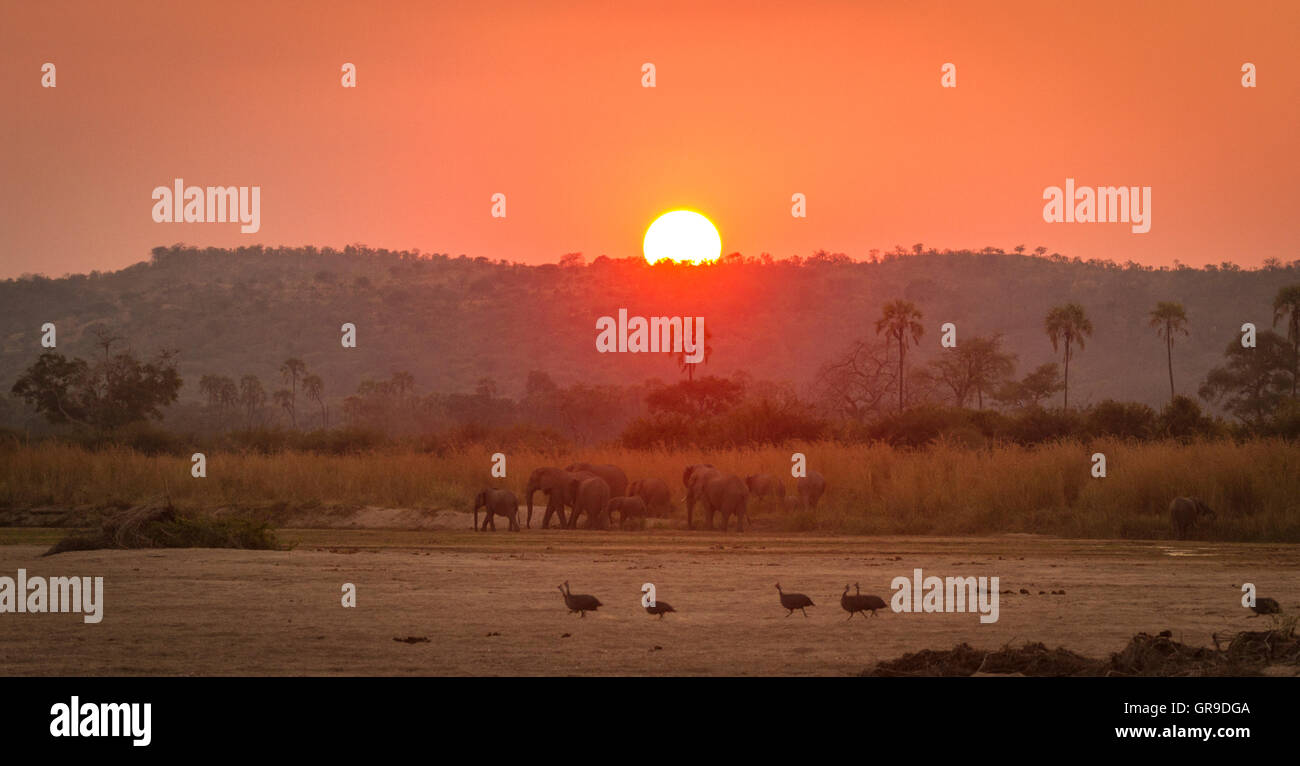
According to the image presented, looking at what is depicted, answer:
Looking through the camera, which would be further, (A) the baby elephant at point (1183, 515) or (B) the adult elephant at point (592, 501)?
(B) the adult elephant at point (592, 501)

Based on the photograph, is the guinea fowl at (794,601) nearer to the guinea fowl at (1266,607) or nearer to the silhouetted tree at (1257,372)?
the guinea fowl at (1266,607)

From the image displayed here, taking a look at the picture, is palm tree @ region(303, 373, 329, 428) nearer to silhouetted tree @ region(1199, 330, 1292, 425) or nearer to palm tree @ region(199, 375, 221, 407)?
palm tree @ region(199, 375, 221, 407)

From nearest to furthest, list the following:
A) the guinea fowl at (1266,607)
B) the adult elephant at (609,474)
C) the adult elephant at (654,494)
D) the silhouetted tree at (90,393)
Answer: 1. the guinea fowl at (1266,607)
2. the adult elephant at (609,474)
3. the adult elephant at (654,494)
4. the silhouetted tree at (90,393)

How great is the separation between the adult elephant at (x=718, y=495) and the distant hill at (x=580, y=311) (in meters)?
80.9

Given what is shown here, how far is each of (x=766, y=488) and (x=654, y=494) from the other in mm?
2605

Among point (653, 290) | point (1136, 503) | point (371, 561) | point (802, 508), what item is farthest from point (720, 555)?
point (653, 290)

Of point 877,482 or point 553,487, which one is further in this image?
point 877,482

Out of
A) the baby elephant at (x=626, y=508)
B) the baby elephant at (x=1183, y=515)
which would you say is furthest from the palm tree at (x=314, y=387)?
the baby elephant at (x=1183, y=515)

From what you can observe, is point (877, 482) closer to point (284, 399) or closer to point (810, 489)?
point (810, 489)

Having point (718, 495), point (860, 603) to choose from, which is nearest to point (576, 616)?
point (860, 603)

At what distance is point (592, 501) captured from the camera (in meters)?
29.5

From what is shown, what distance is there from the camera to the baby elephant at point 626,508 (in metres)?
29.3

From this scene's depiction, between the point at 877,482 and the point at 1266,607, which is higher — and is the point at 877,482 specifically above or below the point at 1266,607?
above

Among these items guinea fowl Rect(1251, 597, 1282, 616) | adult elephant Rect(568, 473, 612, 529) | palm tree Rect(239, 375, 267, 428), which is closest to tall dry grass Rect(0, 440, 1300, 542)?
adult elephant Rect(568, 473, 612, 529)
